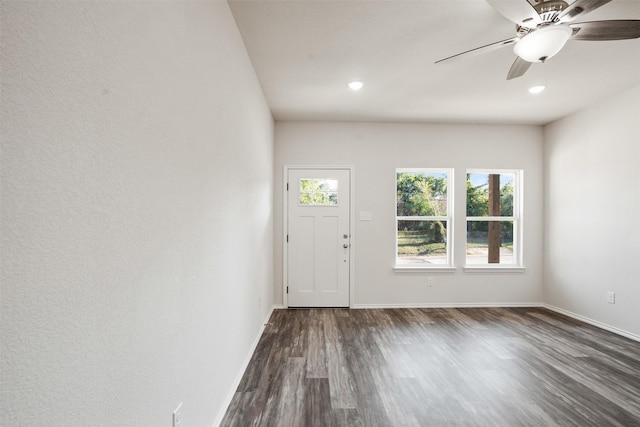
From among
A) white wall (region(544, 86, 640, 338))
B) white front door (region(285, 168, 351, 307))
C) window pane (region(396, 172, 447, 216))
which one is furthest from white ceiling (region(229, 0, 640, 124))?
white front door (region(285, 168, 351, 307))

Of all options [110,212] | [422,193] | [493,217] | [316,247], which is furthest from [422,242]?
[110,212]

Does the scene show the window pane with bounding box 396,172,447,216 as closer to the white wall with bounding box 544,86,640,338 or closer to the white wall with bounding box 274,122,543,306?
the white wall with bounding box 274,122,543,306

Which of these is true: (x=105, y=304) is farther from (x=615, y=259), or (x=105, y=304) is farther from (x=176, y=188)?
(x=615, y=259)

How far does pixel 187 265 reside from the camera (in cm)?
127

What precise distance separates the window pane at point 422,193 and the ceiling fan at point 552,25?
247 centimetres

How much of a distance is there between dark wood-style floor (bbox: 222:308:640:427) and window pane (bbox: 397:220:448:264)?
97cm

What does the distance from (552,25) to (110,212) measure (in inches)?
92.9

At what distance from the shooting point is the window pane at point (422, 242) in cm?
421

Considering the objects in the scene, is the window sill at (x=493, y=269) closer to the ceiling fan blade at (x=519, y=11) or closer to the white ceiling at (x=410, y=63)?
the white ceiling at (x=410, y=63)

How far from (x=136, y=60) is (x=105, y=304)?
740 millimetres

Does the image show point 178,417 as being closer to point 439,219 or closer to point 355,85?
point 355,85

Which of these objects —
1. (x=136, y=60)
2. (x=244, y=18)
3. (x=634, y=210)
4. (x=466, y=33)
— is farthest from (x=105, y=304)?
(x=634, y=210)

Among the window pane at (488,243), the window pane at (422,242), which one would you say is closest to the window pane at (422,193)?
the window pane at (422,242)

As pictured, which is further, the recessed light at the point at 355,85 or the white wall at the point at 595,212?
the white wall at the point at 595,212
